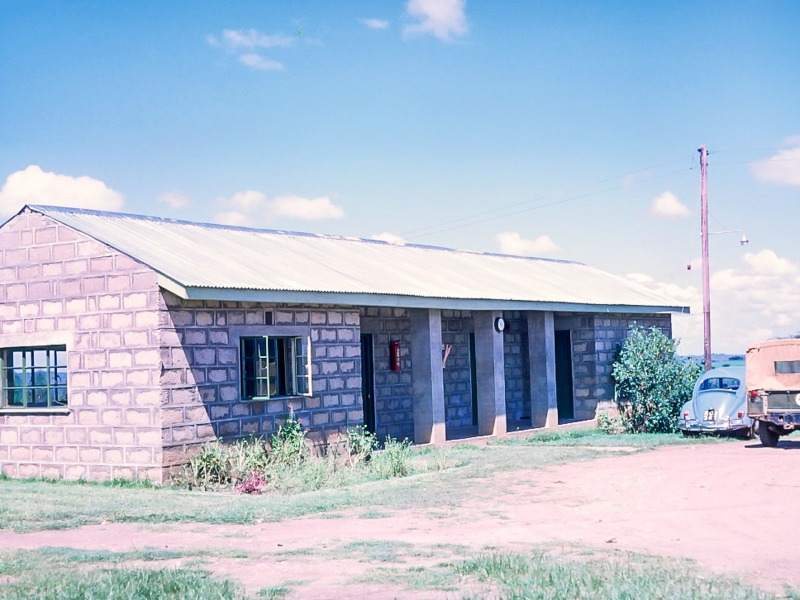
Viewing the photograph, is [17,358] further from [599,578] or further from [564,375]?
[564,375]

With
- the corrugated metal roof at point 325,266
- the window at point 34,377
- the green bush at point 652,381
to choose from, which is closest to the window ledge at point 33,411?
the window at point 34,377

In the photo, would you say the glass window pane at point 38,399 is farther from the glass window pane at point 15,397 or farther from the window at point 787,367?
the window at point 787,367

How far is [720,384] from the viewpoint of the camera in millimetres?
21219

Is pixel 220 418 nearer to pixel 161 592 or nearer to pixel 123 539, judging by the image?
pixel 123 539

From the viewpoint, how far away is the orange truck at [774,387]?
58.4ft

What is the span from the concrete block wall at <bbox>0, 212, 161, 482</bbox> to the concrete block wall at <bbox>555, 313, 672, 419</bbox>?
12.9 m

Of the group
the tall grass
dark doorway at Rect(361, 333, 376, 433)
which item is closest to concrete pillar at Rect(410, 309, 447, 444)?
dark doorway at Rect(361, 333, 376, 433)

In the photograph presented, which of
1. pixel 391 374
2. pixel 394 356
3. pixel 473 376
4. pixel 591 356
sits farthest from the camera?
pixel 473 376

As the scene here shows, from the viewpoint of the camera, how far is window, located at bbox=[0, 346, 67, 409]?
52.5 feet

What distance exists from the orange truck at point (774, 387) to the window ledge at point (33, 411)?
1183 centimetres

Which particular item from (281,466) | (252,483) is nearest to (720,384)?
(281,466)

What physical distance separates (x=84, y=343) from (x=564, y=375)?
1370 centimetres

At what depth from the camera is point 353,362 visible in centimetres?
1802

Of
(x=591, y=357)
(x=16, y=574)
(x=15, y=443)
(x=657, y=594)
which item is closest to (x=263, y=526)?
(x=16, y=574)
